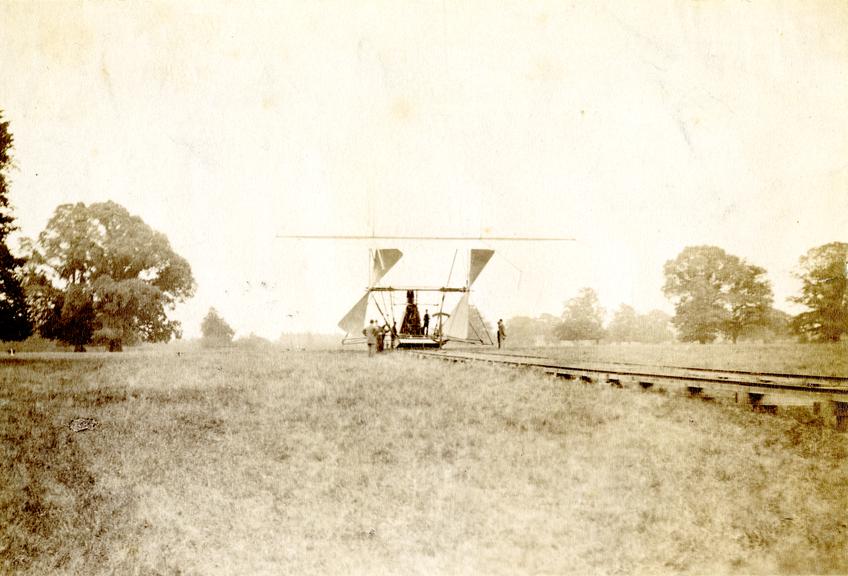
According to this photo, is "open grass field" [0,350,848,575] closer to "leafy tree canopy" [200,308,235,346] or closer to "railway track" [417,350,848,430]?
"railway track" [417,350,848,430]

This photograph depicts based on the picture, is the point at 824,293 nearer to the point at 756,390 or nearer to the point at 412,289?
the point at 412,289

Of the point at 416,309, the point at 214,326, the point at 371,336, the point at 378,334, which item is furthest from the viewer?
the point at 214,326

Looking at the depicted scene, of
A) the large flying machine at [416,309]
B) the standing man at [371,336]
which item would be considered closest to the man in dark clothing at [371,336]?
the standing man at [371,336]

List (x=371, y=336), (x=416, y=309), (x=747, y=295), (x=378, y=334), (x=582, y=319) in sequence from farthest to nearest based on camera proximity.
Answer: (x=582, y=319)
(x=747, y=295)
(x=416, y=309)
(x=378, y=334)
(x=371, y=336)

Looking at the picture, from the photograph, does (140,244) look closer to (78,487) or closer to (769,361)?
(78,487)

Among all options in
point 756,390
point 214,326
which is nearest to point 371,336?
point 756,390
